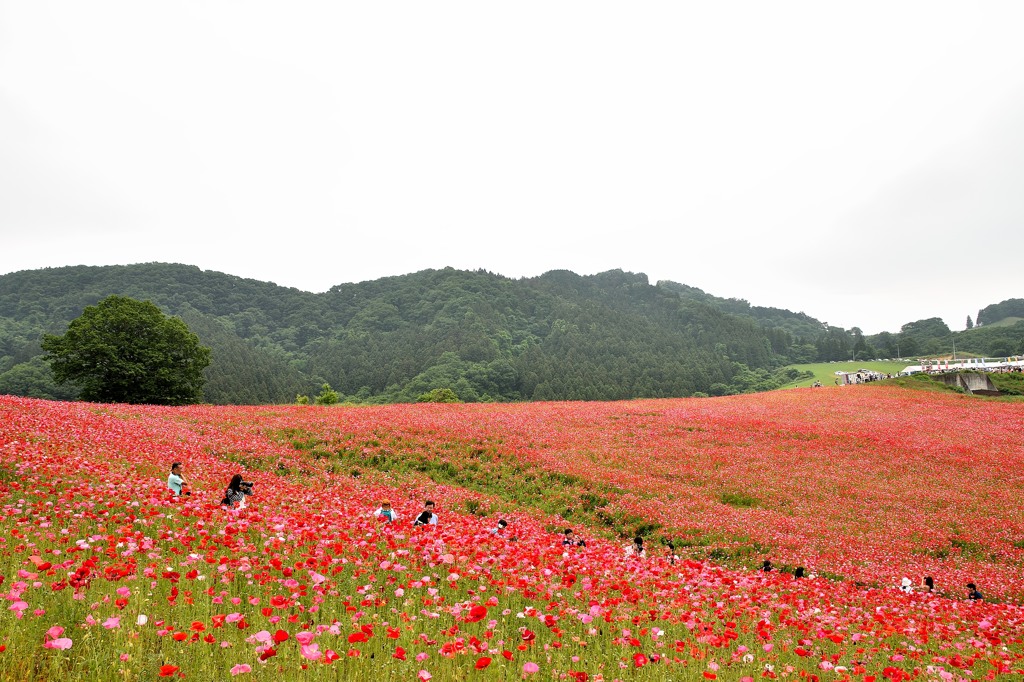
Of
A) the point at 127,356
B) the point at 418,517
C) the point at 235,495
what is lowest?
the point at 418,517

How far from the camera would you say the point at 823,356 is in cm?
17262

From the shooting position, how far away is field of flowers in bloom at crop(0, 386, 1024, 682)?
15.9 feet

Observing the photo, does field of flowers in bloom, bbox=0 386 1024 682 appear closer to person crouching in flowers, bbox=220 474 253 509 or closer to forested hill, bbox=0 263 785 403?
person crouching in flowers, bbox=220 474 253 509

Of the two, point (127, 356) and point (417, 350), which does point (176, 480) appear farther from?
point (417, 350)

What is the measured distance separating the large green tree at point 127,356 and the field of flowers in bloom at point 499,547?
17521 millimetres

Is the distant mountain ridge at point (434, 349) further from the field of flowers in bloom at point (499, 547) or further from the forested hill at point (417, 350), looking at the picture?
the field of flowers in bloom at point (499, 547)

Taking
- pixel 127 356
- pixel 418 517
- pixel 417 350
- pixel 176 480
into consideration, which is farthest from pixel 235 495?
pixel 417 350

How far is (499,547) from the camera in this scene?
30.1 ft

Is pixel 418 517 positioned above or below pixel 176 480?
below

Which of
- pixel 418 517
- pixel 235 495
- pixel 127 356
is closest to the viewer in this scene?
pixel 235 495

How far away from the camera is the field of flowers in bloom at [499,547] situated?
4.86m

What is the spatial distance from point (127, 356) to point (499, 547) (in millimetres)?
43738

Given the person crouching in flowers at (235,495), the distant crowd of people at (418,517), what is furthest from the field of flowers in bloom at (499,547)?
the person crouching in flowers at (235,495)

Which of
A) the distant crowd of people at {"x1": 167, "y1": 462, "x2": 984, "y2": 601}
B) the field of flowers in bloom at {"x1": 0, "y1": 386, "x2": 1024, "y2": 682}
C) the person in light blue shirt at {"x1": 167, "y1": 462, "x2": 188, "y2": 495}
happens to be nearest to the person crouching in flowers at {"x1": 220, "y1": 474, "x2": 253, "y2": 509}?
the distant crowd of people at {"x1": 167, "y1": 462, "x2": 984, "y2": 601}
